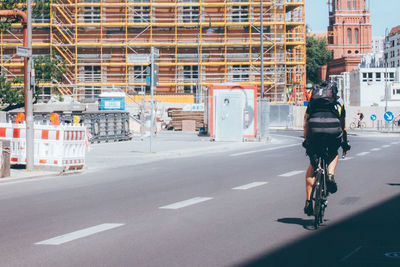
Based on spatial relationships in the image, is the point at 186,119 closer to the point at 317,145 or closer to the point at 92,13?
the point at 92,13

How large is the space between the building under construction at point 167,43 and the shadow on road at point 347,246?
61.6 m

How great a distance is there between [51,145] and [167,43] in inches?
2086

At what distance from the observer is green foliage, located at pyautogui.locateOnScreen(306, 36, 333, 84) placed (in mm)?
130500

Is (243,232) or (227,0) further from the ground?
(227,0)

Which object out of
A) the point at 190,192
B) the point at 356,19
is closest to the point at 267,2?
the point at 190,192

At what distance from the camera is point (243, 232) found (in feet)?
28.6

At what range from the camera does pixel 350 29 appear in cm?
16338

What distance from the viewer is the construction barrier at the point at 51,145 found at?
756 inches

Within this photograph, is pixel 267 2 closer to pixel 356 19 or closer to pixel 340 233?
pixel 340 233

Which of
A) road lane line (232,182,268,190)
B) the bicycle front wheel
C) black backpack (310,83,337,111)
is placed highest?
black backpack (310,83,337,111)

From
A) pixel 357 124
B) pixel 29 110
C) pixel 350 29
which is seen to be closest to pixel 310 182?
pixel 29 110

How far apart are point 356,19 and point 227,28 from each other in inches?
3700

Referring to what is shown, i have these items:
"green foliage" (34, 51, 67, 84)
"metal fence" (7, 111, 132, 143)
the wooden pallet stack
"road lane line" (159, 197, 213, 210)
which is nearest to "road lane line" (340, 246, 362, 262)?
"road lane line" (159, 197, 213, 210)

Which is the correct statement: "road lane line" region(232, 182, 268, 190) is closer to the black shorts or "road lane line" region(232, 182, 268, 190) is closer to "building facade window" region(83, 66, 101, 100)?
the black shorts
